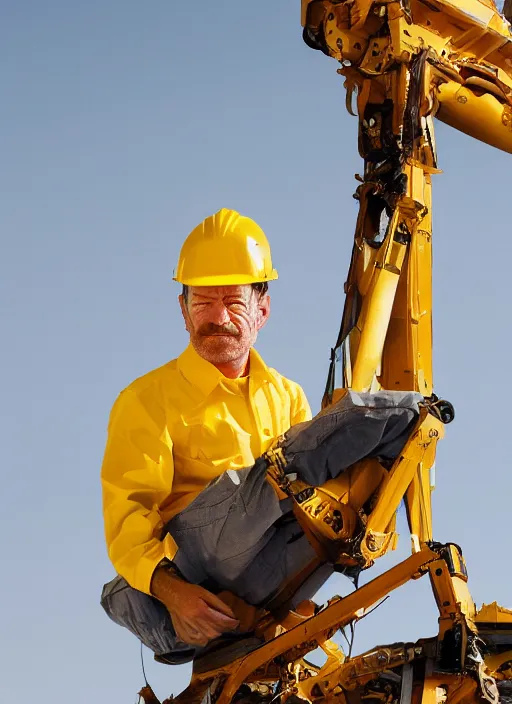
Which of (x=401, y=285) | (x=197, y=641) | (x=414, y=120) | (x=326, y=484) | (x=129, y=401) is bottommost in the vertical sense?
(x=197, y=641)

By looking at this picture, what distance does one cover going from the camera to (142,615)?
7789mm

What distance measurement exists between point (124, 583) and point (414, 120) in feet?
9.78

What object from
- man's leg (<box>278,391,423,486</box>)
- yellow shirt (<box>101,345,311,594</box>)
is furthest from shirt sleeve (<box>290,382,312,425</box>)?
man's leg (<box>278,391,423,486</box>)

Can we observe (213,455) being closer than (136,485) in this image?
No

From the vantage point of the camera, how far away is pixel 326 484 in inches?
288

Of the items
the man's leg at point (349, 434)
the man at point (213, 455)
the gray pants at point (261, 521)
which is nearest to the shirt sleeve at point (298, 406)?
the man at point (213, 455)

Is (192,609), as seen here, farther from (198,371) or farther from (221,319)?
(221,319)

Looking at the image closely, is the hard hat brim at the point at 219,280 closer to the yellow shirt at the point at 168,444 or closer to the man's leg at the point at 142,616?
the yellow shirt at the point at 168,444

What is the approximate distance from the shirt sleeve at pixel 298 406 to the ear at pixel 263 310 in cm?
52

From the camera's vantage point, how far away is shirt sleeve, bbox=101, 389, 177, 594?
7613mm

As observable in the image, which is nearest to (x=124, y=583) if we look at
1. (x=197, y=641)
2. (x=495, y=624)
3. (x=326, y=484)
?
(x=197, y=641)

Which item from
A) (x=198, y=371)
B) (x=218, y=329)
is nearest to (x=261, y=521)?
(x=198, y=371)

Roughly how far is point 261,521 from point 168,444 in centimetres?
75

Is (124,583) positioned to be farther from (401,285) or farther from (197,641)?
(401,285)
